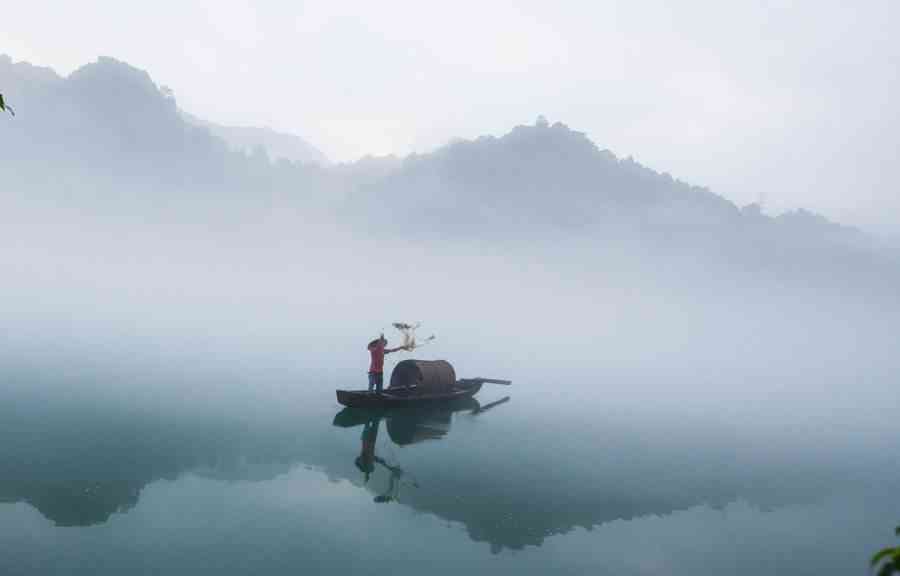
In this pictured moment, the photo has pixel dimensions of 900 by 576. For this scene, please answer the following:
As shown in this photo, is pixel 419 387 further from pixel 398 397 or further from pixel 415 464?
pixel 415 464

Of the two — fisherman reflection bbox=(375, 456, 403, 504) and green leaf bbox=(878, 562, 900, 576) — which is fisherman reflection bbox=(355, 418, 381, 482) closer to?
fisherman reflection bbox=(375, 456, 403, 504)

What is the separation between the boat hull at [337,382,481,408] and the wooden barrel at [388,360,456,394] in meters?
0.44

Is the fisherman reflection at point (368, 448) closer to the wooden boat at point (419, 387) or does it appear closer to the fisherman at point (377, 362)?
the wooden boat at point (419, 387)

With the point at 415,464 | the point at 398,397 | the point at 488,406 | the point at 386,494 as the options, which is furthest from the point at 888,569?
the point at 488,406

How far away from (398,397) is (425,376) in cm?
294

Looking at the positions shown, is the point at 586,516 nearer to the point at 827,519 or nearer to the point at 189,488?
the point at 827,519

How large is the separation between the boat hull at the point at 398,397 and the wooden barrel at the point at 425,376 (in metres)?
0.44

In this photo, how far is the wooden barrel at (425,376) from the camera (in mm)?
33750

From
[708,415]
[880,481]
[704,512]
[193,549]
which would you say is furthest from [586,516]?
[708,415]

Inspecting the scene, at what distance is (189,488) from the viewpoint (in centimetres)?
1817

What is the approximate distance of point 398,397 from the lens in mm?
31188

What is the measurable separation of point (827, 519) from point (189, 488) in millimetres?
21601

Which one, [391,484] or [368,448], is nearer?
[391,484]

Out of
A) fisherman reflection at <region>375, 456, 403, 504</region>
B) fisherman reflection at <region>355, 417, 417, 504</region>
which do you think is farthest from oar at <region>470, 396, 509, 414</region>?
fisherman reflection at <region>375, 456, 403, 504</region>
